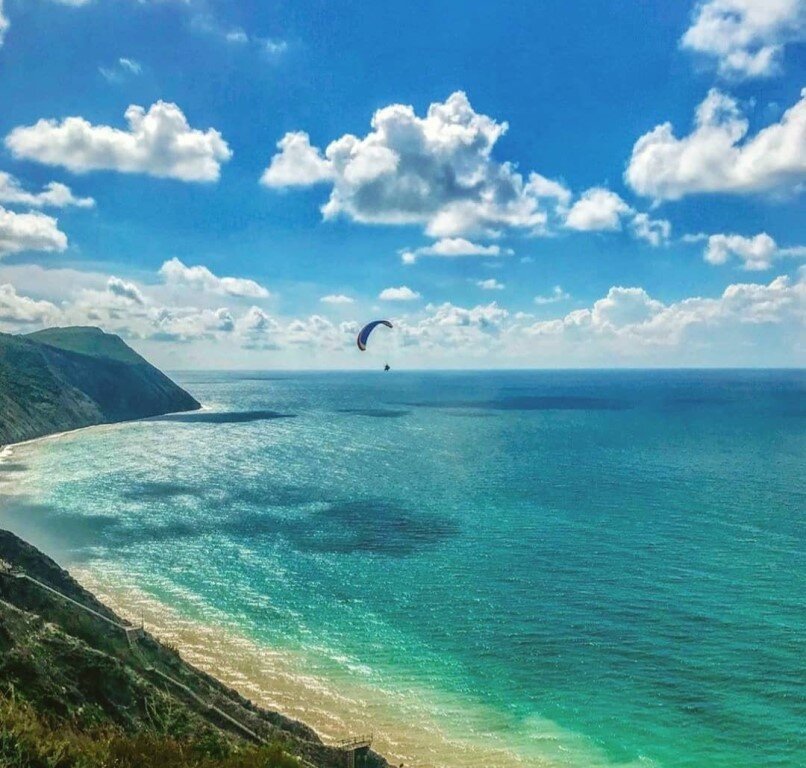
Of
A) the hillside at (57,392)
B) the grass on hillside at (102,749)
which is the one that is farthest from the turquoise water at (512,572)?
the hillside at (57,392)

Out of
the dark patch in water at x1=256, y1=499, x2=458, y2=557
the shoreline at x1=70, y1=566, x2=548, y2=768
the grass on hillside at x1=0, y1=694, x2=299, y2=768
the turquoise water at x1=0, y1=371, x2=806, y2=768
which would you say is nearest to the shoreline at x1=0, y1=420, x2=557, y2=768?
the shoreline at x1=70, y1=566, x2=548, y2=768

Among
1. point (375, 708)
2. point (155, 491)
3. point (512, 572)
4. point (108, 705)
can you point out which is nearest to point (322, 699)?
point (375, 708)

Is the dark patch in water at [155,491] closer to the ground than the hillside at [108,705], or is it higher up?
closer to the ground

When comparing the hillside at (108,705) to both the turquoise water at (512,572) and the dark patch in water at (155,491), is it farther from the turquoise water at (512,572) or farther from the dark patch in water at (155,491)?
the dark patch in water at (155,491)

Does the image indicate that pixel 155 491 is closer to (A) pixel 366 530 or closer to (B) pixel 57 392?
(A) pixel 366 530

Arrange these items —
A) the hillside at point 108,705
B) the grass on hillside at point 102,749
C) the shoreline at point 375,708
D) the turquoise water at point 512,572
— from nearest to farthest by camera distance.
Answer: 1. the grass on hillside at point 102,749
2. the hillside at point 108,705
3. the shoreline at point 375,708
4. the turquoise water at point 512,572

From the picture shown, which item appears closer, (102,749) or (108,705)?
(102,749)

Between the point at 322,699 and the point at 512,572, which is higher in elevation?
the point at 512,572

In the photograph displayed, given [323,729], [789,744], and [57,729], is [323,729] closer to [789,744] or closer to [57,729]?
[57,729]

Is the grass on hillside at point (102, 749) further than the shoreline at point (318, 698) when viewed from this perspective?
No
